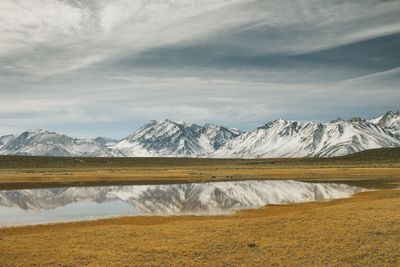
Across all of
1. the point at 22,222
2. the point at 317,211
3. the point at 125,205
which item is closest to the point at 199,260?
the point at 317,211

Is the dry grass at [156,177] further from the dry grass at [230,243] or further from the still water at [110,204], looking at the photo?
the dry grass at [230,243]

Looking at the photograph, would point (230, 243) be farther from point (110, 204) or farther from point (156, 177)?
point (156, 177)

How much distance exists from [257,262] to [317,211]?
1736cm

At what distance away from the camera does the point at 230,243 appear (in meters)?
26.5

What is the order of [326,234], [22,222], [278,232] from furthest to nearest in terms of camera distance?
[22,222] → [278,232] → [326,234]

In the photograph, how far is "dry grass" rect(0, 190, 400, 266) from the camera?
2267 cm

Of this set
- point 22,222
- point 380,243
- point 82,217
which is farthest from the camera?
point 82,217

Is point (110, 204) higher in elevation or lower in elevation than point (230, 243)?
lower

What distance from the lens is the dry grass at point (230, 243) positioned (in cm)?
2267

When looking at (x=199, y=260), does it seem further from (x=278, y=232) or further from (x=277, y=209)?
(x=277, y=209)

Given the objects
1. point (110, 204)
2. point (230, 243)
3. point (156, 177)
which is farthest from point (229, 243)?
point (156, 177)

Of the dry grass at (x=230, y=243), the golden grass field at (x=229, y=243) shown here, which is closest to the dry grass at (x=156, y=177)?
the dry grass at (x=230, y=243)

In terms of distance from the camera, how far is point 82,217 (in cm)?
4556

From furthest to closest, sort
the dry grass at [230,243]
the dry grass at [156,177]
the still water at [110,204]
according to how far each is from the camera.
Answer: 1. the dry grass at [156,177]
2. the still water at [110,204]
3. the dry grass at [230,243]
